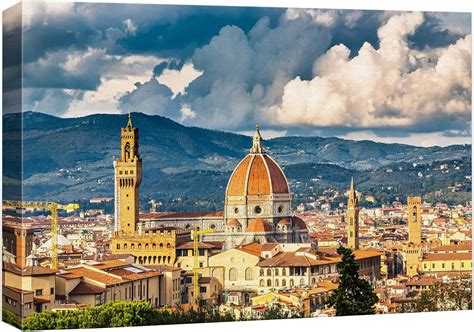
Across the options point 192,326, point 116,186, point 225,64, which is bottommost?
point 192,326

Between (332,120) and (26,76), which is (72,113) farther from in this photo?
(332,120)

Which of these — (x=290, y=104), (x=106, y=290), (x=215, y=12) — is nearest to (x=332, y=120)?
(x=290, y=104)

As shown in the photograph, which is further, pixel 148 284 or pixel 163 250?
pixel 163 250

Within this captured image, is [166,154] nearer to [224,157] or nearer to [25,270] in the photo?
[224,157]

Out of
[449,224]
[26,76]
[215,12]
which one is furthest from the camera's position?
[449,224]

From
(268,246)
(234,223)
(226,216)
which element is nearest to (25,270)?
(268,246)

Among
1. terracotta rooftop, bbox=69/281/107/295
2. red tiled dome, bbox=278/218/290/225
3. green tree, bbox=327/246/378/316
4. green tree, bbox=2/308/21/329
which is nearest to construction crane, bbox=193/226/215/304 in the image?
red tiled dome, bbox=278/218/290/225
